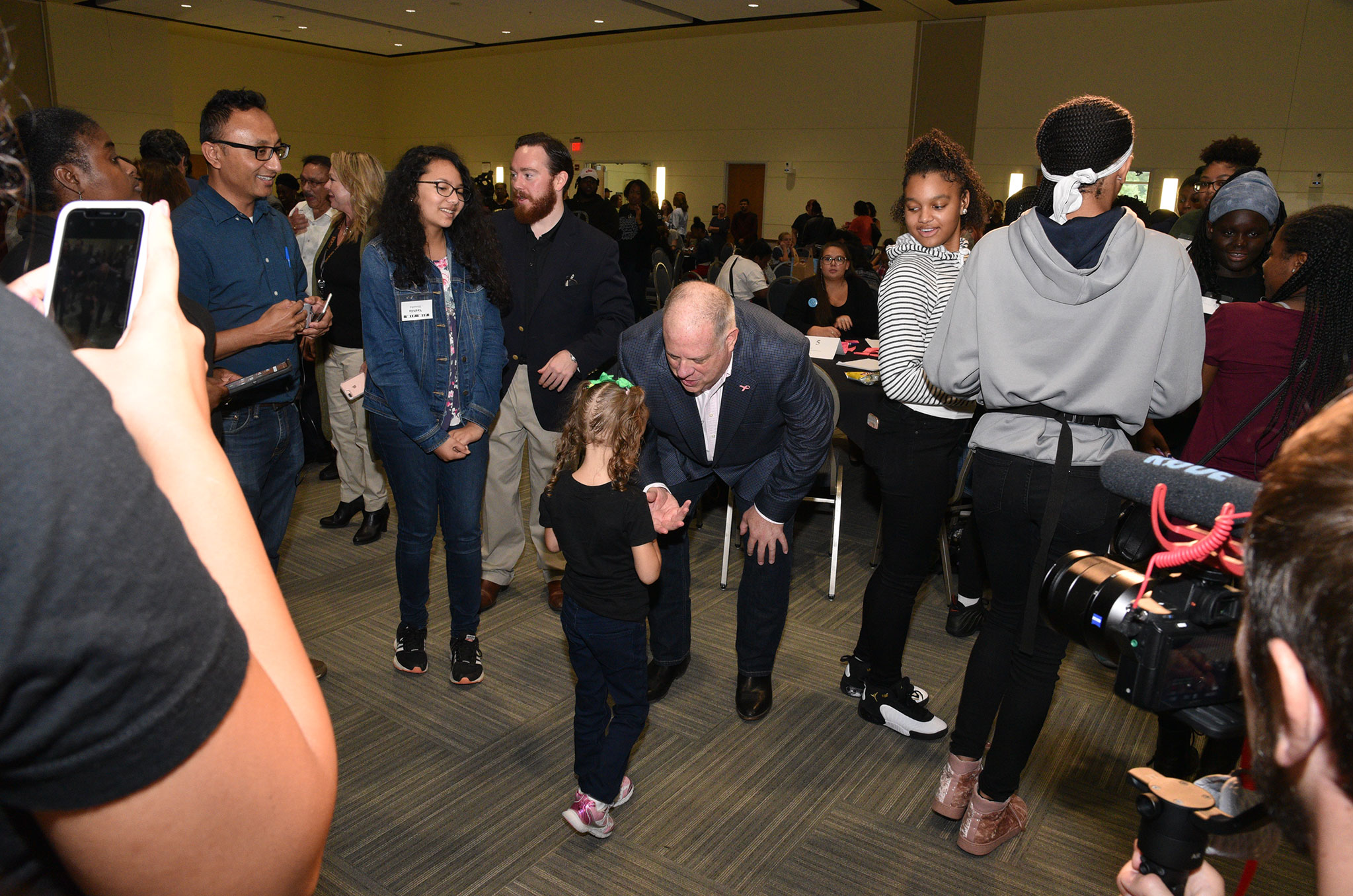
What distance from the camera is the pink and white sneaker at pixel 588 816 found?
2.09 meters

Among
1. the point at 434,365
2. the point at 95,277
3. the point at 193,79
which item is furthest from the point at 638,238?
the point at 193,79

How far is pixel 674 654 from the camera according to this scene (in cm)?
281

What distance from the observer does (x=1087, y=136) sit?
169 cm

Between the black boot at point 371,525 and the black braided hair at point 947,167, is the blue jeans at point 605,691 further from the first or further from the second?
the black boot at point 371,525

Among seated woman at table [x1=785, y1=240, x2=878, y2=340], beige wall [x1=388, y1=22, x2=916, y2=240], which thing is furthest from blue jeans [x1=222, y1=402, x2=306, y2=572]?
beige wall [x1=388, y1=22, x2=916, y2=240]

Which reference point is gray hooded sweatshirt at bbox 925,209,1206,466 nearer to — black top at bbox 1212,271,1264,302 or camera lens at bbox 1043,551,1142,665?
camera lens at bbox 1043,551,1142,665

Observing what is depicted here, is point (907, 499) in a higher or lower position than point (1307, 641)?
lower

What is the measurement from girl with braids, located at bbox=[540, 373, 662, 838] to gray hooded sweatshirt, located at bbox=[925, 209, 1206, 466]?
33.8 inches

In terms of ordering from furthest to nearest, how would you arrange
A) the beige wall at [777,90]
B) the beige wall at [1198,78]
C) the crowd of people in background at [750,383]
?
the beige wall at [777,90]
the beige wall at [1198,78]
the crowd of people in background at [750,383]

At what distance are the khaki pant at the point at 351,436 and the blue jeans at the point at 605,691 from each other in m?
2.22

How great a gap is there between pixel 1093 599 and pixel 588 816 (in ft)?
4.98

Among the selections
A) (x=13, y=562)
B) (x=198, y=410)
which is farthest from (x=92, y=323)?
(x=13, y=562)

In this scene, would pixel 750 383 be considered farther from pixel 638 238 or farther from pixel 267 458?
pixel 638 238

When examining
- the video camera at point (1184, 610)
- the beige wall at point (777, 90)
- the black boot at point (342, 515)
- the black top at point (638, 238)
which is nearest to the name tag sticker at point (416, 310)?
the black boot at point (342, 515)
